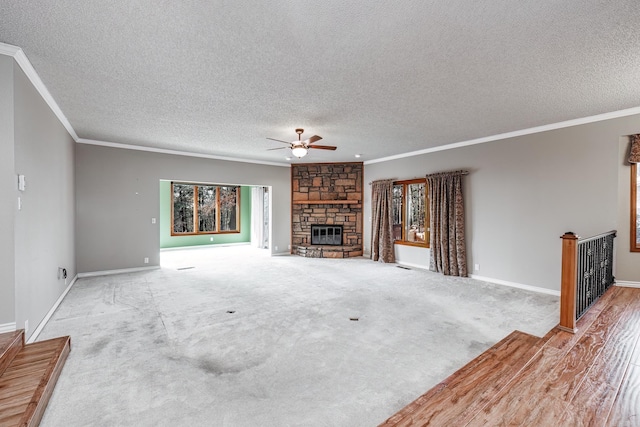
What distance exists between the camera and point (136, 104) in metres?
3.69

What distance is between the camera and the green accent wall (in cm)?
933

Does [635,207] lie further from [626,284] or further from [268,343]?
[268,343]

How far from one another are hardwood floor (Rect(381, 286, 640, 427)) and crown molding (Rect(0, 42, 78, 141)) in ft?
13.3

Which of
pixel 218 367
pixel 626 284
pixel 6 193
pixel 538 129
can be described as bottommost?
pixel 218 367

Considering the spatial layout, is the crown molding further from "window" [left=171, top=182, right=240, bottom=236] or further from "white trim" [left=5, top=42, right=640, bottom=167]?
"window" [left=171, top=182, right=240, bottom=236]

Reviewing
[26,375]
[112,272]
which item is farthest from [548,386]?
[112,272]

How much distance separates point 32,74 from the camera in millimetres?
2828

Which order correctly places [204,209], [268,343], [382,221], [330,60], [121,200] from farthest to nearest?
[204,209] < [382,221] < [121,200] < [268,343] < [330,60]

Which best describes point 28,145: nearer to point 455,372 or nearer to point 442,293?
point 455,372

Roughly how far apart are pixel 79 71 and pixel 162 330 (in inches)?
110

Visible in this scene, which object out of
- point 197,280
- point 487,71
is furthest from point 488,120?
point 197,280

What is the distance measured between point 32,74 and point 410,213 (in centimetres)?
663

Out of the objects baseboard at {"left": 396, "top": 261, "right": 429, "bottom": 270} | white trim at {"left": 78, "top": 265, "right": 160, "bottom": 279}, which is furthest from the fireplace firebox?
white trim at {"left": 78, "top": 265, "right": 160, "bottom": 279}

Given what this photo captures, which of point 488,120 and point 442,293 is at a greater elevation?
point 488,120
